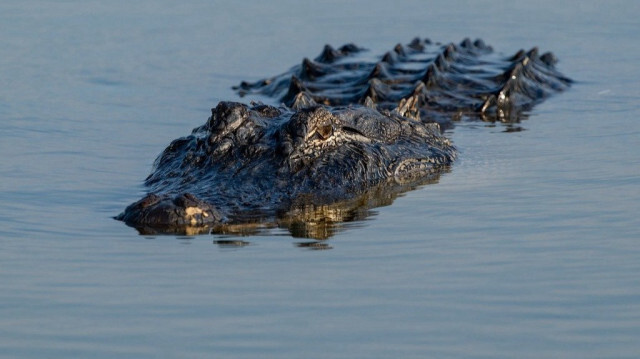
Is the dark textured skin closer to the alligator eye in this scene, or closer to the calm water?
the calm water

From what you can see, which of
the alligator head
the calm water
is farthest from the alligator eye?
the calm water

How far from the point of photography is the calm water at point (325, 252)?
6664 mm

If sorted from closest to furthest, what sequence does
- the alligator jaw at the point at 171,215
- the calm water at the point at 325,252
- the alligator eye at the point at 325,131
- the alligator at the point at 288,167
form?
the calm water at the point at 325,252
the alligator jaw at the point at 171,215
the alligator at the point at 288,167
the alligator eye at the point at 325,131

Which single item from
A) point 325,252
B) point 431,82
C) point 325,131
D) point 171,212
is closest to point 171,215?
point 171,212

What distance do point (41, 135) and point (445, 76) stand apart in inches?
200

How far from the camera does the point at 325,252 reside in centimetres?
848

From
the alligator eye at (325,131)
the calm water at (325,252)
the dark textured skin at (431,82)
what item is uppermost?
the dark textured skin at (431,82)

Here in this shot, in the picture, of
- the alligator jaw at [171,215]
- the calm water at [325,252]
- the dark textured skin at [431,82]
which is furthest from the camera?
the dark textured skin at [431,82]

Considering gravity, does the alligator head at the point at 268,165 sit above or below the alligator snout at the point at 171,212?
above

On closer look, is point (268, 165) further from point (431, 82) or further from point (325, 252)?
point (431, 82)

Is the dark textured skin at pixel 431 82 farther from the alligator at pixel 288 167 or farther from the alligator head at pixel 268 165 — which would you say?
the alligator head at pixel 268 165

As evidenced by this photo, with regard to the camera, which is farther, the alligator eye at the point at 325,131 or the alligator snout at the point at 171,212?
the alligator eye at the point at 325,131

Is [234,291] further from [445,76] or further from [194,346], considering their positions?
[445,76]

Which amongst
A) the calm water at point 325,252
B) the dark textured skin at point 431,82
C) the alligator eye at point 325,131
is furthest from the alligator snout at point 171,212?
the dark textured skin at point 431,82
